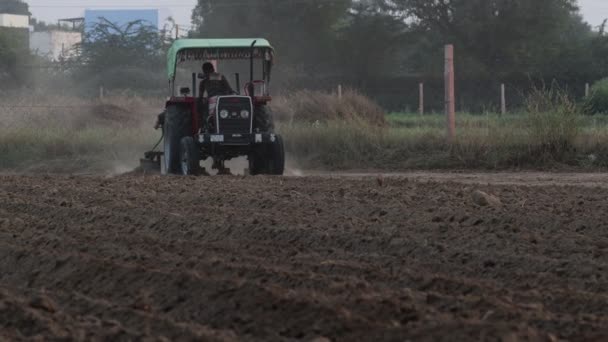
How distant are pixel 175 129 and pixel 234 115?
102 cm

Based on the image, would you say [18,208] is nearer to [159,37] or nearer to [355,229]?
[355,229]

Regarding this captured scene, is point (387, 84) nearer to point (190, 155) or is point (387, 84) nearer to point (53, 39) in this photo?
point (190, 155)

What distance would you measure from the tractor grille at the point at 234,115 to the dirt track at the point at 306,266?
330 centimetres

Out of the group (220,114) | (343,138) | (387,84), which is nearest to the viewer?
(220,114)

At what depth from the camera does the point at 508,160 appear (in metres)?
18.2

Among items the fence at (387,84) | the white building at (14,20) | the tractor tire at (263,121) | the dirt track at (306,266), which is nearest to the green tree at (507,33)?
the fence at (387,84)

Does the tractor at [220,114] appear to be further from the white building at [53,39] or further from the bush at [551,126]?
the white building at [53,39]

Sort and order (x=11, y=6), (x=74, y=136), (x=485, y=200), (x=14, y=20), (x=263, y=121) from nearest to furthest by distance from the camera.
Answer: (x=485, y=200) → (x=263, y=121) → (x=74, y=136) → (x=14, y=20) → (x=11, y=6)

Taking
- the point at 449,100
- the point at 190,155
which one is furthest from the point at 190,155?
the point at 449,100

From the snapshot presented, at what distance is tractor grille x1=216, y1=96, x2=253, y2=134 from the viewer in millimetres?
15094

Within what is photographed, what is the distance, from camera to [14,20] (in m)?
78.2

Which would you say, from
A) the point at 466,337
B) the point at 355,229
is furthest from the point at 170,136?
the point at 466,337

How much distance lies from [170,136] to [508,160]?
5.91 m

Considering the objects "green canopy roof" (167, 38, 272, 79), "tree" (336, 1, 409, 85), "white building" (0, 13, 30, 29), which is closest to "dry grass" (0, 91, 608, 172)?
"green canopy roof" (167, 38, 272, 79)
